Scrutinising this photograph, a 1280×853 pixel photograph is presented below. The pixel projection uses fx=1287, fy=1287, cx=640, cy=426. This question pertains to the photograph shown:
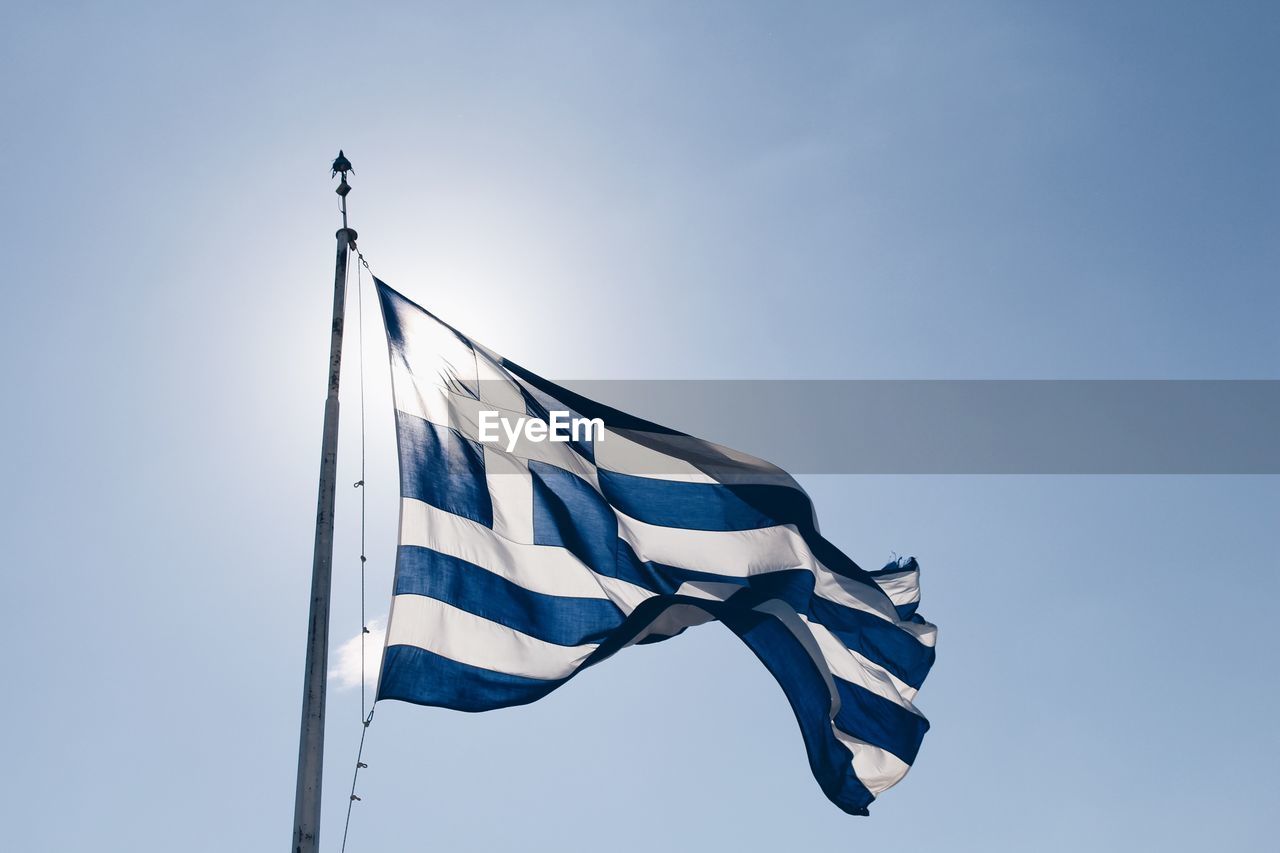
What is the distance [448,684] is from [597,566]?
2.66 m

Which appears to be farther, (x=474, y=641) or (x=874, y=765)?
(x=874, y=765)

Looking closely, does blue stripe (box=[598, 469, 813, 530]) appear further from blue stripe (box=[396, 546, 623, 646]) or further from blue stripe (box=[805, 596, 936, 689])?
Result: blue stripe (box=[396, 546, 623, 646])

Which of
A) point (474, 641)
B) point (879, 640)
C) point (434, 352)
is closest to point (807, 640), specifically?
point (879, 640)

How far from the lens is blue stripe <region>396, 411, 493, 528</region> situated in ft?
42.2

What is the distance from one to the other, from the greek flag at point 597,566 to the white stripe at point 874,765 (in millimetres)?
18

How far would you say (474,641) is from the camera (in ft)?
42.1

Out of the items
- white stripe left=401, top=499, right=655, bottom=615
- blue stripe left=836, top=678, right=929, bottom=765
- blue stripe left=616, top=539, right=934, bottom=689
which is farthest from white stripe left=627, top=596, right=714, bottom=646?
blue stripe left=836, top=678, right=929, bottom=765

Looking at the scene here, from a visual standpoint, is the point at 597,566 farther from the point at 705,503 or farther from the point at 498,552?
the point at 705,503

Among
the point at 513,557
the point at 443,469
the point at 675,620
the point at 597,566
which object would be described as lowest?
the point at 675,620

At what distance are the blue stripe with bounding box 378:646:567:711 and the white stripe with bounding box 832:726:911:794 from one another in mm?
4663

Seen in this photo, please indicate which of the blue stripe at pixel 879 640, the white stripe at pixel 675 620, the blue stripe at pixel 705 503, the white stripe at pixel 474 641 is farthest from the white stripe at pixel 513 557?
the blue stripe at pixel 879 640

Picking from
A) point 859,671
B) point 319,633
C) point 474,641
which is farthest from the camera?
point 859,671

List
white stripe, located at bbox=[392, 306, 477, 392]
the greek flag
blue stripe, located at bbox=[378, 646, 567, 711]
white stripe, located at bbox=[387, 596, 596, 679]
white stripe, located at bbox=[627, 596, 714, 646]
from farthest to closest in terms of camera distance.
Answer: white stripe, located at bbox=[627, 596, 714, 646] < white stripe, located at bbox=[392, 306, 477, 392] < the greek flag < white stripe, located at bbox=[387, 596, 596, 679] < blue stripe, located at bbox=[378, 646, 567, 711]

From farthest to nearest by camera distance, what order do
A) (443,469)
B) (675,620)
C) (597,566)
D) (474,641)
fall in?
(675,620) → (597,566) → (443,469) → (474,641)
